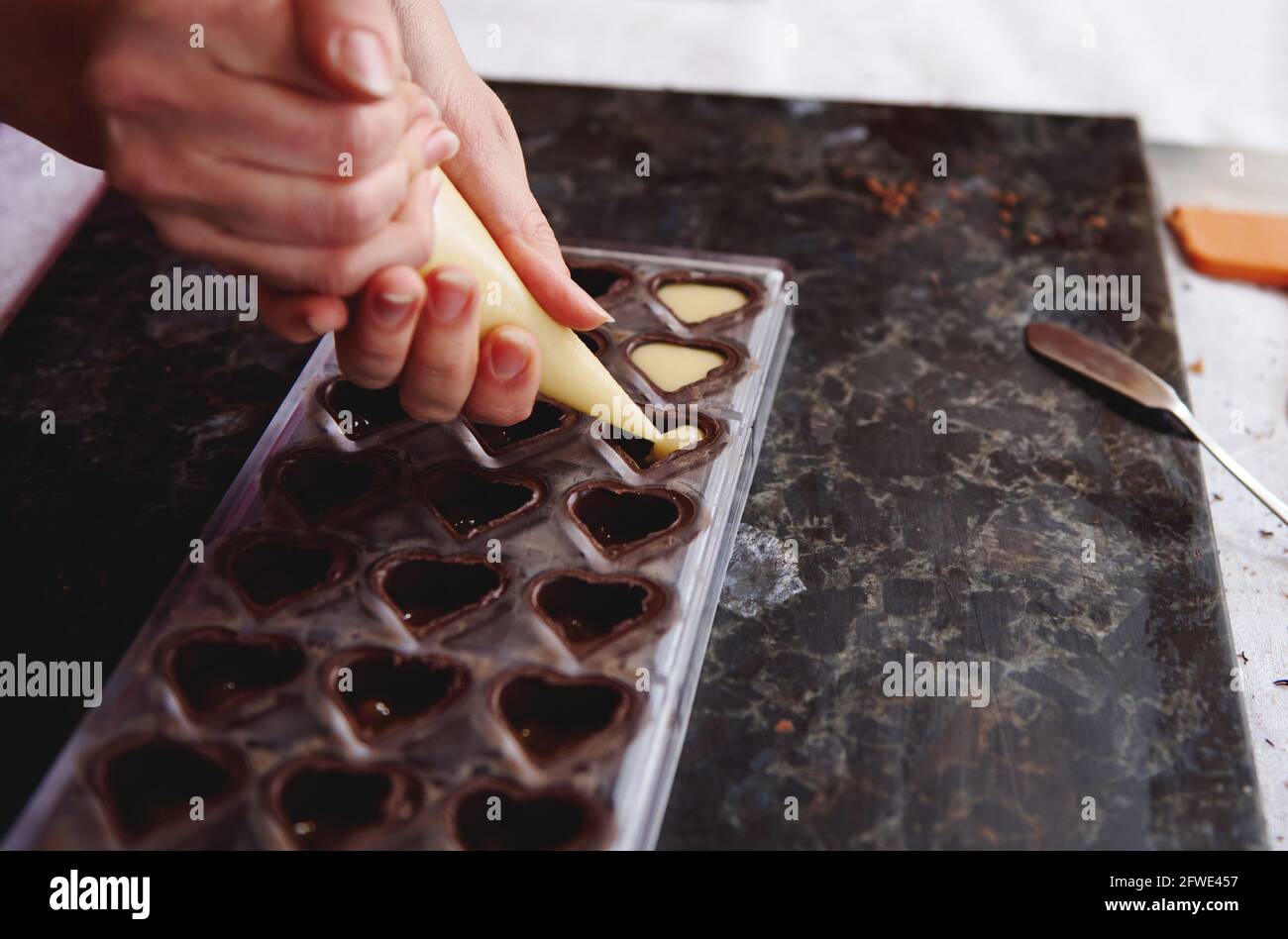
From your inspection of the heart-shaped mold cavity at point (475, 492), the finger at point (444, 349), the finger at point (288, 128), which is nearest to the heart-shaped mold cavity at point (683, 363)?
the heart-shaped mold cavity at point (475, 492)

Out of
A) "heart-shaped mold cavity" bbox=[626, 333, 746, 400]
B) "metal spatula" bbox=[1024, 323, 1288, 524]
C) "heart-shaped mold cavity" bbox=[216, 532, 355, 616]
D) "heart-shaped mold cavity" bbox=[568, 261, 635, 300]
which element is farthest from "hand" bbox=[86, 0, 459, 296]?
"metal spatula" bbox=[1024, 323, 1288, 524]

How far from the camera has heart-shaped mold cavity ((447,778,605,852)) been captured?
1.31 m

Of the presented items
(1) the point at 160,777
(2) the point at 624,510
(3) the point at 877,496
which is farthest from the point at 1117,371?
(1) the point at 160,777

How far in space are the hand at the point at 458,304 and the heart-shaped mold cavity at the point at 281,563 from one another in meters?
0.23

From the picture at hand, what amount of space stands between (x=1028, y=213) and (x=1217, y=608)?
1.13 m

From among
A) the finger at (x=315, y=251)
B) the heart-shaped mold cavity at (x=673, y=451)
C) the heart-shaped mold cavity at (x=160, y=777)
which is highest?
the finger at (x=315, y=251)

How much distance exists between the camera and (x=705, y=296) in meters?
2.08

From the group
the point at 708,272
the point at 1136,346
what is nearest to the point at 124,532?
the point at 708,272

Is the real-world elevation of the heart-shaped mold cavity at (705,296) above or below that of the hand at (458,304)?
below

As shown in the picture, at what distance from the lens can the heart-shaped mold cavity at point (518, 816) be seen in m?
1.31

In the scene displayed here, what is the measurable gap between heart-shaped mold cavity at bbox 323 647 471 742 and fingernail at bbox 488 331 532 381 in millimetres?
407

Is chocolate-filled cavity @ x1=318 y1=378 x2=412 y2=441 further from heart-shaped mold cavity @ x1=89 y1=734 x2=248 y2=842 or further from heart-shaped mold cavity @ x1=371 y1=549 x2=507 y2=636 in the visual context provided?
heart-shaped mold cavity @ x1=89 y1=734 x2=248 y2=842

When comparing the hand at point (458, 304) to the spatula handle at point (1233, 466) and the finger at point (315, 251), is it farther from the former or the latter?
the spatula handle at point (1233, 466)

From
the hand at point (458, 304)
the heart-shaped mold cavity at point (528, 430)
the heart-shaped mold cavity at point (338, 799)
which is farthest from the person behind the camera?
the heart-shaped mold cavity at point (528, 430)
